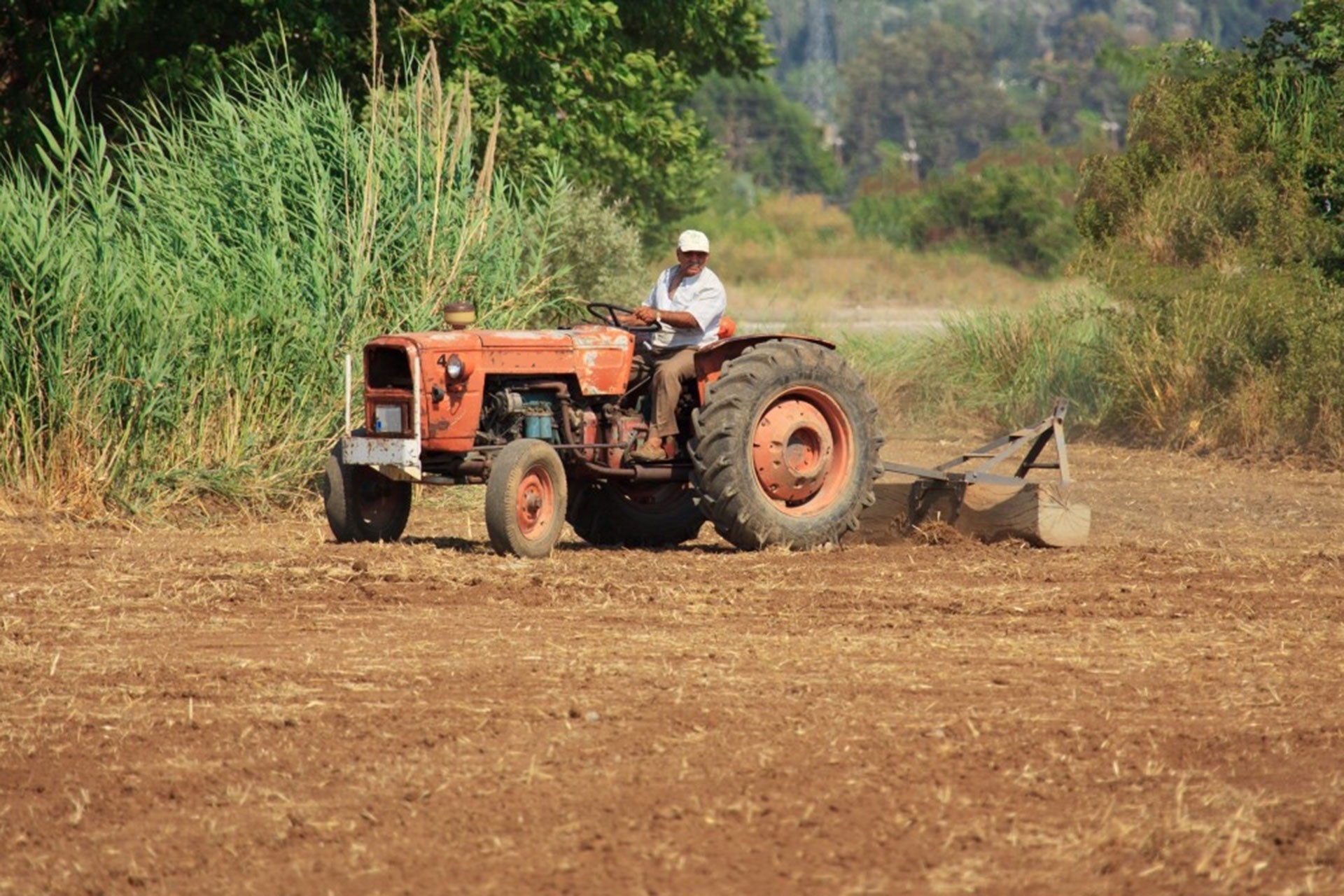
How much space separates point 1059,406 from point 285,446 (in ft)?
14.8

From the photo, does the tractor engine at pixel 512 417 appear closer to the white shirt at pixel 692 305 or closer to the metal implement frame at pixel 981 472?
the white shirt at pixel 692 305

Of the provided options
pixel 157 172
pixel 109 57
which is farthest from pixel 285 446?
pixel 109 57

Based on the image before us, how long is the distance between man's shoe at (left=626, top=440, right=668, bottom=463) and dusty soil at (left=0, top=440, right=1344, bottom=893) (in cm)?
60

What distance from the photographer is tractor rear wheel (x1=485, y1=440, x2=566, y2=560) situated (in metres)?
9.29

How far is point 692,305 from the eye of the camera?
10.1 meters

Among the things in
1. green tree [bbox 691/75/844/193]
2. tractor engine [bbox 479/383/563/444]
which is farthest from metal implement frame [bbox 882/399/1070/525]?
green tree [bbox 691/75/844/193]

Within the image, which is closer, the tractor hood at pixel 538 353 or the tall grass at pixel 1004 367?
the tractor hood at pixel 538 353

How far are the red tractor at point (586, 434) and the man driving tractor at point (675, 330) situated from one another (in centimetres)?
9

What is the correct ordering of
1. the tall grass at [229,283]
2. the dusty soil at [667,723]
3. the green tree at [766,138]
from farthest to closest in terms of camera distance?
the green tree at [766,138], the tall grass at [229,283], the dusty soil at [667,723]

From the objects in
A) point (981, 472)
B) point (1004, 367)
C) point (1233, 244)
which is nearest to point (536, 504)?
point (981, 472)

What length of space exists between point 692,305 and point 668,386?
1.40 feet

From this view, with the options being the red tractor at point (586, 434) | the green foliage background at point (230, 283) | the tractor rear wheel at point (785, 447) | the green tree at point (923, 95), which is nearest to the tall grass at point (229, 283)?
the green foliage background at point (230, 283)

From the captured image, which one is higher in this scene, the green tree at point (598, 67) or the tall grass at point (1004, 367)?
the green tree at point (598, 67)

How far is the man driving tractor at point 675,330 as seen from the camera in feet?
32.9
